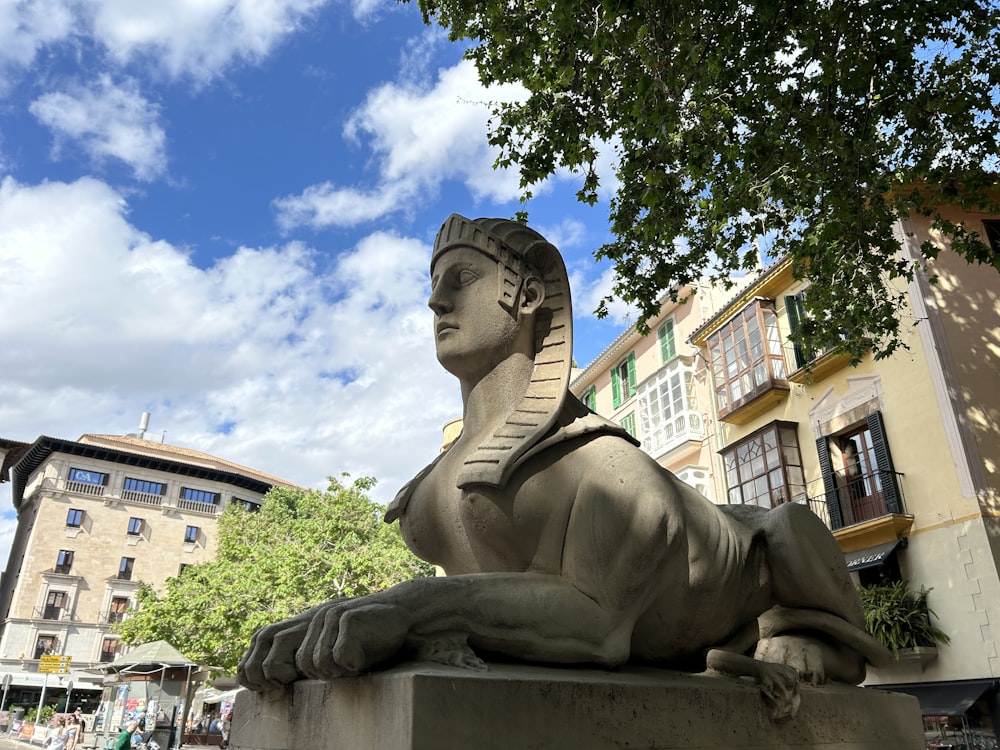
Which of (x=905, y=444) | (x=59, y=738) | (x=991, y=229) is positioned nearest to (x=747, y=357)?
(x=905, y=444)

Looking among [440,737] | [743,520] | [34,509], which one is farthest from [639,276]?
[34,509]

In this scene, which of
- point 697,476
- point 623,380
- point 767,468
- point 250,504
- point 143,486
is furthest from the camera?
point 250,504

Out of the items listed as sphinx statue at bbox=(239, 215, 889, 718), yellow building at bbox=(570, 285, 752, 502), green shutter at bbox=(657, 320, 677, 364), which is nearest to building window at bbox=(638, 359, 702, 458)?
yellow building at bbox=(570, 285, 752, 502)

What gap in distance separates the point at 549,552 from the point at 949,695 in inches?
576

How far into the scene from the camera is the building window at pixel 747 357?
20.3 metres

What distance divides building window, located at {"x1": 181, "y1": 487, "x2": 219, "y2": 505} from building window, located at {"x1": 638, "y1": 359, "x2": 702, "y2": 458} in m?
33.6

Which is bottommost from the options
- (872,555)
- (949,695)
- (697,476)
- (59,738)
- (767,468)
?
(59,738)

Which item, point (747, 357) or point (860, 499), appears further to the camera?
point (747, 357)

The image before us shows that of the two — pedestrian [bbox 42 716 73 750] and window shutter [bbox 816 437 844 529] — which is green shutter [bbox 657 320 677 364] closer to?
window shutter [bbox 816 437 844 529]

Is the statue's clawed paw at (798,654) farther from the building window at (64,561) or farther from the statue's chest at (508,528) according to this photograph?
the building window at (64,561)

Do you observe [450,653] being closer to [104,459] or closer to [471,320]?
[471,320]

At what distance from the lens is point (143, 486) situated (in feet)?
156

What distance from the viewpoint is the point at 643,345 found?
2822 centimetres

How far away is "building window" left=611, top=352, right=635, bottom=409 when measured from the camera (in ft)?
93.8
